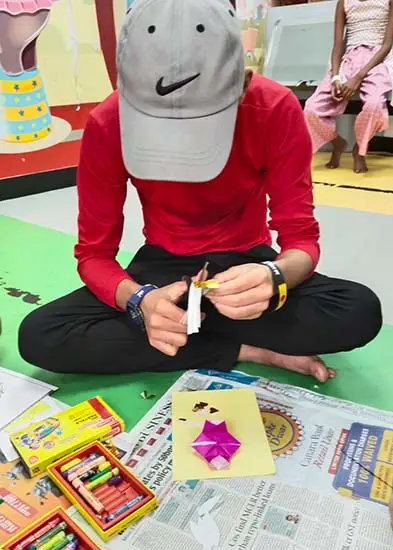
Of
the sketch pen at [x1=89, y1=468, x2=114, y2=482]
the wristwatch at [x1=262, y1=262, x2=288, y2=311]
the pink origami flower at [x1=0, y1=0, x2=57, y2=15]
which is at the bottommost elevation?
the sketch pen at [x1=89, y1=468, x2=114, y2=482]

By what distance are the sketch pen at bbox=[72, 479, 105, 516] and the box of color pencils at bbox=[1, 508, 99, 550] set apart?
0.13 ft

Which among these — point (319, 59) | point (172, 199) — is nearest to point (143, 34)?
point (172, 199)

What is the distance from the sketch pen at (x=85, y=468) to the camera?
0.79 meters

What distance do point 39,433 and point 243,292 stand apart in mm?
392

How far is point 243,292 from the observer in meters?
0.83

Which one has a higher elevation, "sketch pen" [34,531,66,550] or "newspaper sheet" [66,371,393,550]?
"sketch pen" [34,531,66,550]

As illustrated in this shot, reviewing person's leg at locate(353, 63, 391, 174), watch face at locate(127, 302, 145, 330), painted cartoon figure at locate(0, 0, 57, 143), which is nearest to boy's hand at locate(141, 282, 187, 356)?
watch face at locate(127, 302, 145, 330)

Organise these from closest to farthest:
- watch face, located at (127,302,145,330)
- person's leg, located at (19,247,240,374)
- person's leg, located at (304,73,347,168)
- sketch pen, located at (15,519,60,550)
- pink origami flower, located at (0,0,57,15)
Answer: sketch pen, located at (15,519,60,550) → watch face, located at (127,302,145,330) → person's leg, located at (19,247,240,374) → pink origami flower, located at (0,0,57,15) → person's leg, located at (304,73,347,168)

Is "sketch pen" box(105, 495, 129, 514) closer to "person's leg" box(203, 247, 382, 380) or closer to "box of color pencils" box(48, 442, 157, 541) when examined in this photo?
"box of color pencils" box(48, 442, 157, 541)

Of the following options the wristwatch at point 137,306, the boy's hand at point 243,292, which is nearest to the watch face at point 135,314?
the wristwatch at point 137,306

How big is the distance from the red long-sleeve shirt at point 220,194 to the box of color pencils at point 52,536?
378 millimetres

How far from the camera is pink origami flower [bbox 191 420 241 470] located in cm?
83

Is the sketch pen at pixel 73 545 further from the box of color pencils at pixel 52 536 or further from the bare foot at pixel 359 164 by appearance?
the bare foot at pixel 359 164

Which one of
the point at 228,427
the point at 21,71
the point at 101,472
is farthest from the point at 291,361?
the point at 21,71
